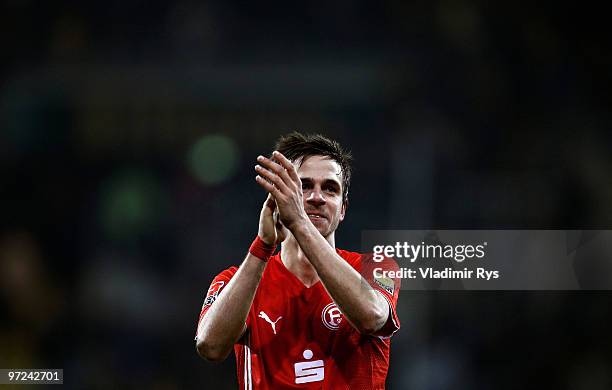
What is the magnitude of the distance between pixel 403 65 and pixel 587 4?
2266 mm

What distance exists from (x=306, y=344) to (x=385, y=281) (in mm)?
447

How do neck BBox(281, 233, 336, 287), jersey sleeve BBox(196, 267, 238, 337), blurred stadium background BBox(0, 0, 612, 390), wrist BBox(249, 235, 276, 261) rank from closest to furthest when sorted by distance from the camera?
wrist BBox(249, 235, 276, 261), jersey sleeve BBox(196, 267, 238, 337), neck BBox(281, 233, 336, 287), blurred stadium background BBox(0, 0, 612, 390)

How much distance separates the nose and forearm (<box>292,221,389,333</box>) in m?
0.39

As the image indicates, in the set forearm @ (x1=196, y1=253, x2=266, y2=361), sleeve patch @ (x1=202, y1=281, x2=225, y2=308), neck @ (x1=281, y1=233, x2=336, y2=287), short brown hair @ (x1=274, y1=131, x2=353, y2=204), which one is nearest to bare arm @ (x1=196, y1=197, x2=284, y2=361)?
forearm @ (x1=196, y1=253, x2=266, y2=361)

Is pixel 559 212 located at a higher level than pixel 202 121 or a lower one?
lower

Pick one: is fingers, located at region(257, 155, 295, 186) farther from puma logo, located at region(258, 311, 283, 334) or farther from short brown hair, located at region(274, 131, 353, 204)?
puma logo, located at region(258, 311, 283, 334)

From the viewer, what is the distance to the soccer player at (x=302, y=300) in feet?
8.23

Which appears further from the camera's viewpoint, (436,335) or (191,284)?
(191,284)

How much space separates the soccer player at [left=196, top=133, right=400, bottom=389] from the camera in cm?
251

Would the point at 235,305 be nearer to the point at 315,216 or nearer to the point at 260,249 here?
the point at 260,249

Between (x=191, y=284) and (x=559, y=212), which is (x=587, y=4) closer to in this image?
→ (x=559, y=212)

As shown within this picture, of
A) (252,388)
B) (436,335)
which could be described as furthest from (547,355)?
(252,388)

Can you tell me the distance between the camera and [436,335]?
593 cm

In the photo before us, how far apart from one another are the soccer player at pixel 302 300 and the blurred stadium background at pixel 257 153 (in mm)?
3115
